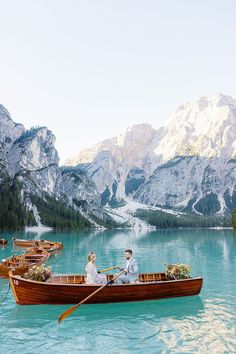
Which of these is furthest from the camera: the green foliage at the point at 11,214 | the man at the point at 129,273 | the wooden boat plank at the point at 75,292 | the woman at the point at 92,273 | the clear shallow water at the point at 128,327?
the green foliage at the point at 11,214

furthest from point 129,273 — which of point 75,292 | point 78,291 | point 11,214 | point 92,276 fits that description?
point 11,214

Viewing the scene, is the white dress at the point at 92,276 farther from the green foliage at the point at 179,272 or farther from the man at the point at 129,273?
the green foliage at the point at 179,272

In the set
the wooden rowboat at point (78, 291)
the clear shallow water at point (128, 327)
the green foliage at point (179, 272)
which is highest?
the green foliage at point (179, 272)

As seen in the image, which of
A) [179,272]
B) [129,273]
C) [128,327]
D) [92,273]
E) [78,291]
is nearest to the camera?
[128,327]

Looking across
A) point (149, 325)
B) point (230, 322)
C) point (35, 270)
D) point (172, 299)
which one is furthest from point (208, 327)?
point (35, 270)

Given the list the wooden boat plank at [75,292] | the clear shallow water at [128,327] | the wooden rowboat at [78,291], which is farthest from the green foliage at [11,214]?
the wooden boat plank at [75,292]

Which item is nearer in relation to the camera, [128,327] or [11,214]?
[128,327]

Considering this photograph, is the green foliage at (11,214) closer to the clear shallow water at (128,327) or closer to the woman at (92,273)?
the clear shallow water at (128,327)

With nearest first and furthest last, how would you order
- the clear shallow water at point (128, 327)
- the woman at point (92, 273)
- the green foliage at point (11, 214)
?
the clear shallow water at point (128, 327), the woman at point (92, 273), the green foliage at point (11, 214)

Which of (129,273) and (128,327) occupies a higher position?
(129,273)

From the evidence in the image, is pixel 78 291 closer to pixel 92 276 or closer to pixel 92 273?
pixel 92 276

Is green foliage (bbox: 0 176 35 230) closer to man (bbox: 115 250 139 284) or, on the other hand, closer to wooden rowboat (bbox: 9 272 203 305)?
wooden rowboat (bbox: 9 272 203 305)

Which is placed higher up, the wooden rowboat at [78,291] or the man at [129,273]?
the man at [129,273]

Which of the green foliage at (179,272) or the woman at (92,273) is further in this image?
the green foliage at (179,272)
